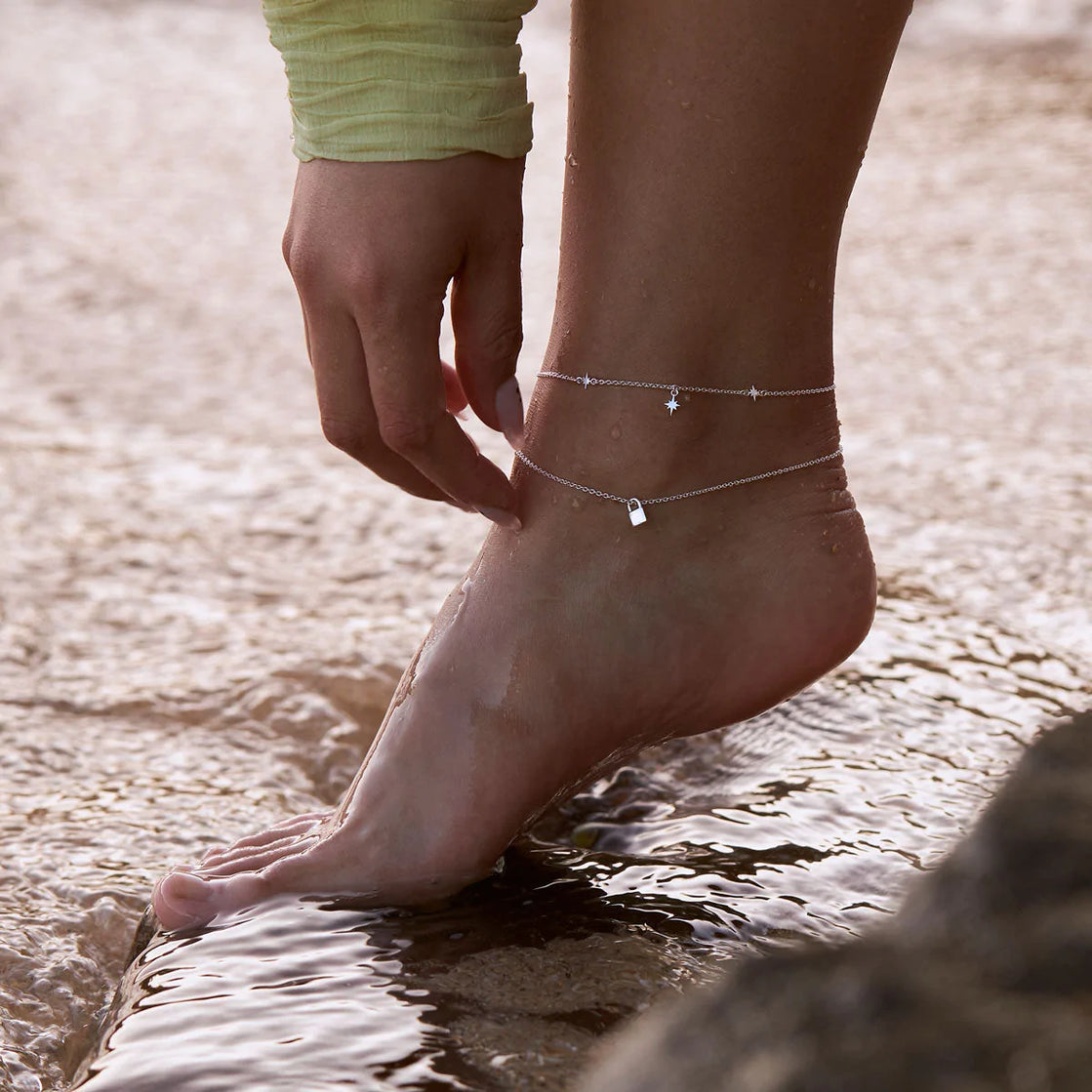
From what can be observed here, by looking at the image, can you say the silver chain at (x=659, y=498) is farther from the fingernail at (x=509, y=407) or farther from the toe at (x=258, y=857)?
the toe at (x=258, y=857)

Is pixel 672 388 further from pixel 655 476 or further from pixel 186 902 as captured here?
pixel 186 902

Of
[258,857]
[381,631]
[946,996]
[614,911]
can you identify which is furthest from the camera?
[381,631]

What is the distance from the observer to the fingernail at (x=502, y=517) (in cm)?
119

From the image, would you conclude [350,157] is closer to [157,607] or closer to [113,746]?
[113,746]

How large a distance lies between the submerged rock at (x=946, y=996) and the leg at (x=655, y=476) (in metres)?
0.66

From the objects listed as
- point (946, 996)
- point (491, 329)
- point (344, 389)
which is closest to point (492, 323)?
point (491, 329)

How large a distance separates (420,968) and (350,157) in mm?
541

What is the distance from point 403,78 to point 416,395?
22 centimetres

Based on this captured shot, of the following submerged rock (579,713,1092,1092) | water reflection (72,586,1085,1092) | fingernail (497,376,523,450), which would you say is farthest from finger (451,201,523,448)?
submerged rock (579,713,1092,1092)

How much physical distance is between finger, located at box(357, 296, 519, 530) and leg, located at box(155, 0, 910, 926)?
10 cm

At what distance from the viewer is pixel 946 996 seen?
1.47ft

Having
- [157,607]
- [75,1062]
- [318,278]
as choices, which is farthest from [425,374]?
[157,607]

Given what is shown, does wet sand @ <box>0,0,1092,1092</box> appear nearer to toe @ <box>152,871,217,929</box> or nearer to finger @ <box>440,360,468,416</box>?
toe @ <box>152,871,217,929</box>

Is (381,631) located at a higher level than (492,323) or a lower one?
lower
